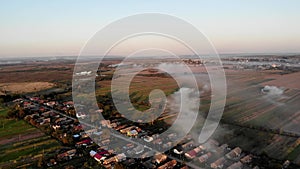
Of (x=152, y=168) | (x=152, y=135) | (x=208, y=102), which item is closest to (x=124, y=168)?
(x=152, y=168)

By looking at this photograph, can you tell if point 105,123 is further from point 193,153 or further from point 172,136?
point 193,153

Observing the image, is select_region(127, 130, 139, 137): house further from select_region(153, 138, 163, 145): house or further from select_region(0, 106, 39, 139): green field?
select_region(0, 106, 39, 139): green field

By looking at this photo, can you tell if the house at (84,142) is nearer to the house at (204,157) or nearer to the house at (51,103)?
the house at (204,157)

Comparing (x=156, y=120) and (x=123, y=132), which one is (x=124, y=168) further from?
(x=156, y=120)

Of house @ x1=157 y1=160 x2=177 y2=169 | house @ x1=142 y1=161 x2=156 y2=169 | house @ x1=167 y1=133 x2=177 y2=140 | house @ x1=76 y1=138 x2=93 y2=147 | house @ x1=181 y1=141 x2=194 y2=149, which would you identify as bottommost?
house @ x1=142 y1=161 x2=156 y2=169

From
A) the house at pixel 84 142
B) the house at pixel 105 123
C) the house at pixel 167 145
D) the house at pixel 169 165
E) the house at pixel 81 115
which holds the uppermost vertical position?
the house at pixel 81 115

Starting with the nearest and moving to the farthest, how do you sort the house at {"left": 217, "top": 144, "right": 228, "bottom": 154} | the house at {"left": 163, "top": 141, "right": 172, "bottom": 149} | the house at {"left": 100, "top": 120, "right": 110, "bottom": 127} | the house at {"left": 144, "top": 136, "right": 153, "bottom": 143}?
the house at {"left": 217, "top": 144, "right": 228, "bottom": 154} < the house at {"left": 163, "top": 141, "right": 172, "bottom": 149} < the house at {"left": 144, "top": 136, "right": 153, "bottom": 143} < the house at {"left": 100, "top": 120, "right": 110, "bottom": 127}

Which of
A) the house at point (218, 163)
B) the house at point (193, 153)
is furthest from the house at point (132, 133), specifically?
the house at point (218, 163)

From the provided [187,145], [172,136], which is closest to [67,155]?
[172,136]

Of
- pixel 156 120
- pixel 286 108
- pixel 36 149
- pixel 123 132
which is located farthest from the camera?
pixel 286 108

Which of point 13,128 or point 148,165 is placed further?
point 13,128

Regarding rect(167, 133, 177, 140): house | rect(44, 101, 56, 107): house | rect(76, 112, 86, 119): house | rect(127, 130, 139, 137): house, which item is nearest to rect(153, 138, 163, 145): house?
rect(167, 133, 177, 140): house
